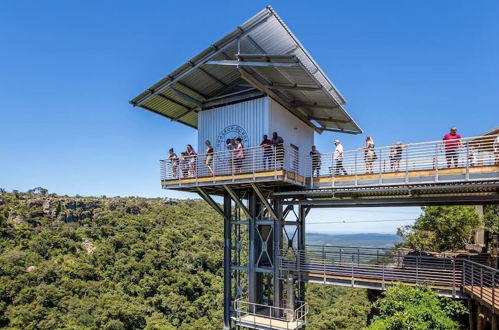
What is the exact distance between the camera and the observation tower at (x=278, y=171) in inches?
402

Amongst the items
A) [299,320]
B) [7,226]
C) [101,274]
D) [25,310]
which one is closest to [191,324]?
[101,274]

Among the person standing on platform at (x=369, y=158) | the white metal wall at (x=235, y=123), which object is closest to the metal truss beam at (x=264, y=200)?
the white metal wall at (x=235, y=123)

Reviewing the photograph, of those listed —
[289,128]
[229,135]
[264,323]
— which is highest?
[289,128]

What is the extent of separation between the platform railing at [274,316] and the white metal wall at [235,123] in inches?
251

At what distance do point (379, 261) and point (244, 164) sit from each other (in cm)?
594

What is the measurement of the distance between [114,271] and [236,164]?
43561 mm

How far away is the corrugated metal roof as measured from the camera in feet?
35.5

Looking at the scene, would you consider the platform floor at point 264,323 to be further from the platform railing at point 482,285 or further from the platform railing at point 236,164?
the platform railing at point 482,285

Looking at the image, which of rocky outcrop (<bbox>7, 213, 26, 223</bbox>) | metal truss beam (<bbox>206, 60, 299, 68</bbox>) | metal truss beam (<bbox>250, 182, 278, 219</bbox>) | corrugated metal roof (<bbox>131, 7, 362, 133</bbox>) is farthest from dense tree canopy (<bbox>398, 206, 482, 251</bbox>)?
rocky outcrop (<bbox>7, 213, 26, 223</bbox>)

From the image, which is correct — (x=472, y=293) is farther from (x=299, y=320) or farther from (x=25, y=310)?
(x=25, y=310)

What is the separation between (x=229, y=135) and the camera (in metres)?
13.4

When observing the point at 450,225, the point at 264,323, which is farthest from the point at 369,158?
the point at 450,225

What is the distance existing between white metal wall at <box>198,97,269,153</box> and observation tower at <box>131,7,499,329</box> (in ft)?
0.15

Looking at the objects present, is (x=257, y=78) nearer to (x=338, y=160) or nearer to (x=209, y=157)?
(x=209, y=157)
